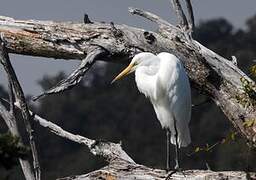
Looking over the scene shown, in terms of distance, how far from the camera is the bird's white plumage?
21.6 feet

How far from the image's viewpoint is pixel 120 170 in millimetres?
5121

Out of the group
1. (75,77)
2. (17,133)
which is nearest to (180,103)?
(75,77)

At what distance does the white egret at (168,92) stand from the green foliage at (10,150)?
2723mm

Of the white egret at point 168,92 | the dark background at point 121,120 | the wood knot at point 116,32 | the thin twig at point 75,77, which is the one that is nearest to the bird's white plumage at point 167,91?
the white egret at point 168,92

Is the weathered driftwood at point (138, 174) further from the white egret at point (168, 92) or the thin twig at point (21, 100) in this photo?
the white egret at point (168, 92)

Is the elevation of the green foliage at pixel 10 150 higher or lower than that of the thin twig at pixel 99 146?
lower

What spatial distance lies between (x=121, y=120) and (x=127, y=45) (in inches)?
966

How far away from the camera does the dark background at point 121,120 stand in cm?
2273

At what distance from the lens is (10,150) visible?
3.74m

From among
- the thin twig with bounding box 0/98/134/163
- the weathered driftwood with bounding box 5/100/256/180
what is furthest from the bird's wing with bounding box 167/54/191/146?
the weathered driftwood with bounding box 5/100/256/180

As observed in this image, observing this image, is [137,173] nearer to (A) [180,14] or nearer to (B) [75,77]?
(B) [75,77]

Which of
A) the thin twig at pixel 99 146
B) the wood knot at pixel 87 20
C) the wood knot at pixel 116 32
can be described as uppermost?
the wood knot at pixel 87 20

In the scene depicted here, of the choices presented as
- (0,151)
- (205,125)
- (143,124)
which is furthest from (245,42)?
(0,151)

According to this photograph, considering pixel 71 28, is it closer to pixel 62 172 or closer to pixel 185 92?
pixel 185 92
